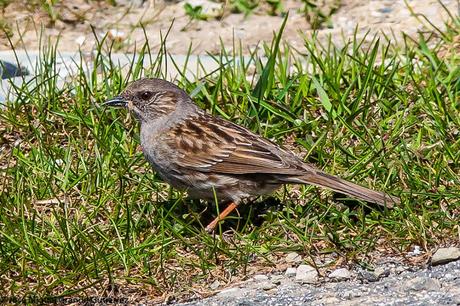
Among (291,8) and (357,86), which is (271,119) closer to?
(357,86)

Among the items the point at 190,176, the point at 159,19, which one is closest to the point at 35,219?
the point at 190,176

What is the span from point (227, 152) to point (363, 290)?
1.60 meters

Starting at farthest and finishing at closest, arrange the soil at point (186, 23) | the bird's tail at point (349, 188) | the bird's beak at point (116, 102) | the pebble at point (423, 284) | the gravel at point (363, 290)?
the soil at point (186, 23) → the bird's beak at point (116, 102) → the bird's tail at point (349, 188) → the pebble at point (423, 284) → the gravel at point (363, 290)

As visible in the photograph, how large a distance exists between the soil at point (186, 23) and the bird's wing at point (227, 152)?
266 centimetres

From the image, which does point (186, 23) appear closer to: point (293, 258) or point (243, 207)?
point (243, 207)

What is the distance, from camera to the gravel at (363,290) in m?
5.94

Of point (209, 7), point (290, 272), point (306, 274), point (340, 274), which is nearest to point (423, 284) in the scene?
point (340, 274)

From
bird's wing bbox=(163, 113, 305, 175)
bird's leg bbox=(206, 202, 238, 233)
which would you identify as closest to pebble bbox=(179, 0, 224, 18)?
bird's wing bbox=(163, 113, 305, 175)

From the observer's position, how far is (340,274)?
6.41 m

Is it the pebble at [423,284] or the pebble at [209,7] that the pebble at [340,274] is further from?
the pebble at [209,7]

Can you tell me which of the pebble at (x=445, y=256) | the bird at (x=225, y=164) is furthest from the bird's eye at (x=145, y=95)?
the pebble at (x=445, y=256)

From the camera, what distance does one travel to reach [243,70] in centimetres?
863

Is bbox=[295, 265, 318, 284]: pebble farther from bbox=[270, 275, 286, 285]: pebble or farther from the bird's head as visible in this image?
the bird's head

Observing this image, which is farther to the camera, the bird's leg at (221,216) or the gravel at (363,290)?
the bird's leg at (221,216)
